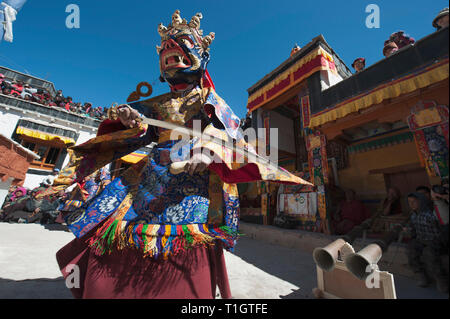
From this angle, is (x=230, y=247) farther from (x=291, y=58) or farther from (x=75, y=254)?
(x=291, y=58)

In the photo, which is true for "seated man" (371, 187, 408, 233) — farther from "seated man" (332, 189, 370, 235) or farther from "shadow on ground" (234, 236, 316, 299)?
"shadow on ground" (234, 236, 316, 299)

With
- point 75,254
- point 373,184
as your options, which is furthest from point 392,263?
point 75,254

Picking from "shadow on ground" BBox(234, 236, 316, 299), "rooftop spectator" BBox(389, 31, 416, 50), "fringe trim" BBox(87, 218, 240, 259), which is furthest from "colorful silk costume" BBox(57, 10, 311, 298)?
"rooftop spectator" BBox(389, 31, 416, 50)

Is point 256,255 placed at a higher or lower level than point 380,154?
lower

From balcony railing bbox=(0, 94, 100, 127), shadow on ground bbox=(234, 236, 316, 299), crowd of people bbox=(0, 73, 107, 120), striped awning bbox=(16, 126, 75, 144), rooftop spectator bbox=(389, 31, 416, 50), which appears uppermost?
crowd of people bbox=(0, 73, 107, 120)

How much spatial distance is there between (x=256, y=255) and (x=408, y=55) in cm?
547

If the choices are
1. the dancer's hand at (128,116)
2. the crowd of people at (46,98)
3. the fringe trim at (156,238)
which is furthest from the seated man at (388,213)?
the crowd of people at (46,98)

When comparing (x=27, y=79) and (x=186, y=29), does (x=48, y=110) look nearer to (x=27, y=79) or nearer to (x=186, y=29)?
(x=186, y=29)

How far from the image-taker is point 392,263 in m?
3.44

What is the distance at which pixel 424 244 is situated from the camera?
267cm

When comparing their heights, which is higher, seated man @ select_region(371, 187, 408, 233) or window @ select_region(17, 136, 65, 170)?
window @ select_region(17, 136, 65, 170)

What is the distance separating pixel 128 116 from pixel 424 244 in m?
4.15

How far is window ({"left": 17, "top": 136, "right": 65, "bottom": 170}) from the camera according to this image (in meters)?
11.9

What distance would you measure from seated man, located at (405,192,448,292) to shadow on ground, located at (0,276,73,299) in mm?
4254
